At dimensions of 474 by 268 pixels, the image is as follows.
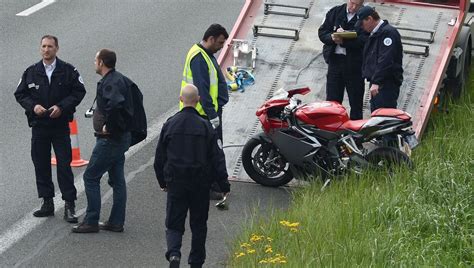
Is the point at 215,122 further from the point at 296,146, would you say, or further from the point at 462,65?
the point at 462,65

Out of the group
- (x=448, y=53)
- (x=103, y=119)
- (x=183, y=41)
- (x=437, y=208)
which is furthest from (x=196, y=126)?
(x=183, y=41)

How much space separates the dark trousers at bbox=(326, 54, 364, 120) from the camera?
1407 cm

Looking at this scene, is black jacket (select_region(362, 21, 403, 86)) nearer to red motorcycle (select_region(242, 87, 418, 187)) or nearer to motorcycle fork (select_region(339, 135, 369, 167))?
red motorcycle (select_region(242, 87, 418, 187))

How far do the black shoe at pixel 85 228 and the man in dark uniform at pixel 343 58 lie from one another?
3539mm

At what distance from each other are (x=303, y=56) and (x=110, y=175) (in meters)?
3.80

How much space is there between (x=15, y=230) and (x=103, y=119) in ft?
4.44

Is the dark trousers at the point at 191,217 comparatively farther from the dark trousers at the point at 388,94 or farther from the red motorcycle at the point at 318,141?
the dark trousers at the point at 388,94

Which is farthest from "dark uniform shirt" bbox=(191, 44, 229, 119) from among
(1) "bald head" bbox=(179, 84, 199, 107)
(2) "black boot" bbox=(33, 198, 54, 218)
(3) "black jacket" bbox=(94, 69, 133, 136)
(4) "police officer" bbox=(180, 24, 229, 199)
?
(1) "bald head" bbox=(179, 84, 199, 107)

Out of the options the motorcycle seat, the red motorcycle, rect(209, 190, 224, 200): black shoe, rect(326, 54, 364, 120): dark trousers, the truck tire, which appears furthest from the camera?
the truck tire

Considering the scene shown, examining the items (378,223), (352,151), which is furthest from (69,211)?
(378,223)

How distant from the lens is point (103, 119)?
38.3ft

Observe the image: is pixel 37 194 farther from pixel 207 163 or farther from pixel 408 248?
pixel 408 248

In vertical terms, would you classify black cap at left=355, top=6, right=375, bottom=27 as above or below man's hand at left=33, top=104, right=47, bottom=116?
above

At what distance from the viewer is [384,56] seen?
13.4 m
